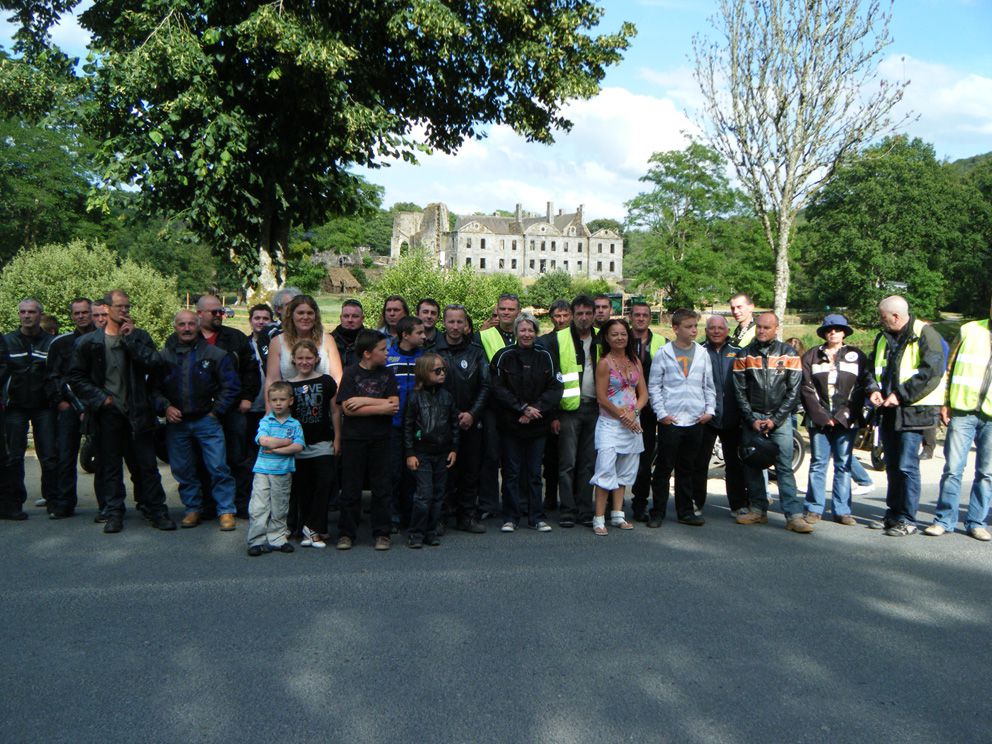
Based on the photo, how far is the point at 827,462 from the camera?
7.54m

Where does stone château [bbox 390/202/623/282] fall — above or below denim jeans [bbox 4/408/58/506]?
above

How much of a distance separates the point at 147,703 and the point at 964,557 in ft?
20.4

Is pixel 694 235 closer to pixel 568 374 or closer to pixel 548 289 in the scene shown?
pixel 548 289

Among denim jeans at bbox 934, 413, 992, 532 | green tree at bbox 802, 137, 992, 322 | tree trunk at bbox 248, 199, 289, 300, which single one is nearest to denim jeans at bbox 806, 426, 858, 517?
denim jeans at bbox 934, 413, 992, 532

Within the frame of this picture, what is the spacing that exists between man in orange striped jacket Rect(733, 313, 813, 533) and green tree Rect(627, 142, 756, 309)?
48.5m

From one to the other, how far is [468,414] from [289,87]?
25.1 ft

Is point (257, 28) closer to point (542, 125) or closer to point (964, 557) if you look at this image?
point (542, 125)

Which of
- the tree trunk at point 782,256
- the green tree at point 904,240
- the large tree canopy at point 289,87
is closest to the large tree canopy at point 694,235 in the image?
the green tree at point 904,240

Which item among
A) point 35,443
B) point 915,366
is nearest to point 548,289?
point 915,366

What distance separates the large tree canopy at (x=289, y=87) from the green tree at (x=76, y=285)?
786 centimetres

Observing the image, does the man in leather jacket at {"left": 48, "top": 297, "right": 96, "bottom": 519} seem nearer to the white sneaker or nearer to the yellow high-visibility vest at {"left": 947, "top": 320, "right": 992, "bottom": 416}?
the white sneaker

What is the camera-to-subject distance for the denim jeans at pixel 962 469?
7.07 meters

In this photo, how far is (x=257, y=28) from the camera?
1095 cm

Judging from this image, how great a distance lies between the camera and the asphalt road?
369 cm
